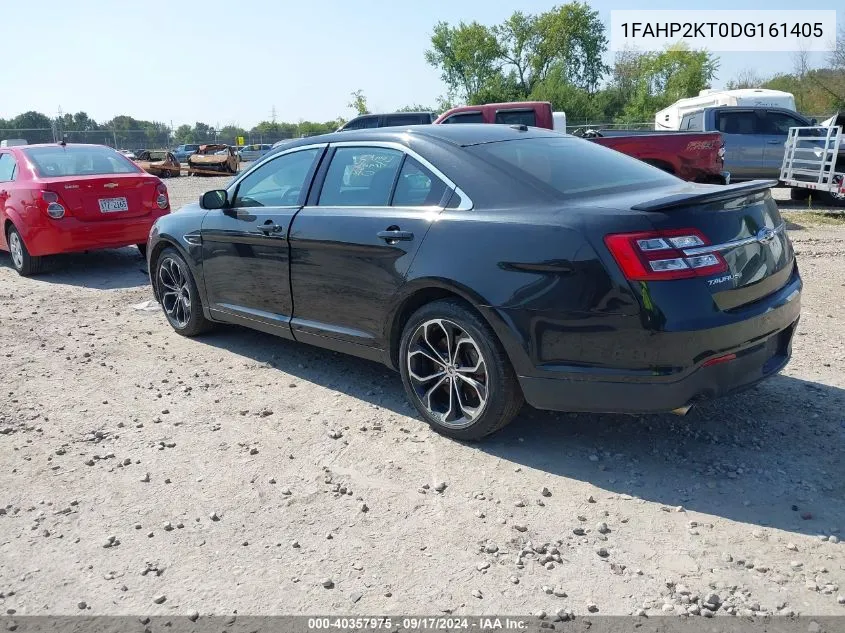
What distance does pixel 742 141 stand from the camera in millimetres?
14711

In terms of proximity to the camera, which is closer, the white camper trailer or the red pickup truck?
the red pickup truck

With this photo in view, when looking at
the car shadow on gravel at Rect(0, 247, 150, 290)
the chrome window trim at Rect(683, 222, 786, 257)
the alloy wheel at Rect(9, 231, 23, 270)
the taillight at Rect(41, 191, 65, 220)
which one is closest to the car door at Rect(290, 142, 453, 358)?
the chrome window trim at Rect(683, 222, 786, 257)

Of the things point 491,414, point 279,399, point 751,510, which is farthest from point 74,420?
point 751,510

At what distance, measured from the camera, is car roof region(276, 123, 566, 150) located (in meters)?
4.21

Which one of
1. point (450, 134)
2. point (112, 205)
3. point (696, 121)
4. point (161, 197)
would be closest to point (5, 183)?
point (112, 205)

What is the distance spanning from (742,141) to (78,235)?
490 inches

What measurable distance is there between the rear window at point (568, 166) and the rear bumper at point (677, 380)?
95 cm

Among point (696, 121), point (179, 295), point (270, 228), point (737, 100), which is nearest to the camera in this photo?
point (270, 228)

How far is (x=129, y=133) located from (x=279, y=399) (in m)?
45.2

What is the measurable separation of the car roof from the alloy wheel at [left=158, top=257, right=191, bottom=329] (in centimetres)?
198

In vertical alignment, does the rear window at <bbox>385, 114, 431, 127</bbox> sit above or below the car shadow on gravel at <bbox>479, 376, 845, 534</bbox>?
above

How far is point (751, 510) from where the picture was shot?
10.3 ft

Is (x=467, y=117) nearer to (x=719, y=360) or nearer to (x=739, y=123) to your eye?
(x=739, y=123)

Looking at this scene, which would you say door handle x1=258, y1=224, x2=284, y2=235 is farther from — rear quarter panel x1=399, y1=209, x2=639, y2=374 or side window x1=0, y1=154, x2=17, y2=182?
side window x1=0, y1=154, x2=17, y2=182
